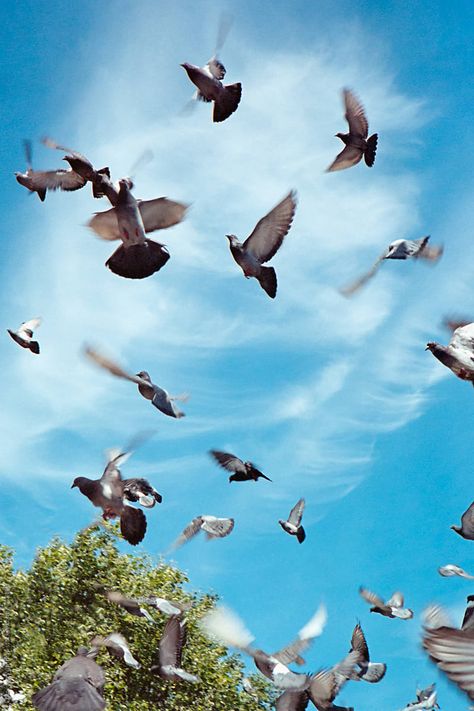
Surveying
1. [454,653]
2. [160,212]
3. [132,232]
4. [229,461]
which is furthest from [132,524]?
[454,653]

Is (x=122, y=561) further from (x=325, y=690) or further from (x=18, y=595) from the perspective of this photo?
(x=325, y=690)

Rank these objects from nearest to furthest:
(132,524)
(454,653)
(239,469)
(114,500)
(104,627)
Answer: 1. (454,653)
2. (132,524)
3. (114,500)
4. (239,469)
5. (104,627)

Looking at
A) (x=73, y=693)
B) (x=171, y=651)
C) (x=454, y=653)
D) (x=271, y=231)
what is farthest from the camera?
(x=171, y=651)

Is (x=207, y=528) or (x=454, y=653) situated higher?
(x=207, y=528)

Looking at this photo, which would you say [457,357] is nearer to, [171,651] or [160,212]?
[160,212]

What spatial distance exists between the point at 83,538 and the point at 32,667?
4.22m

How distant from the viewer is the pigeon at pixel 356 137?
10215mm

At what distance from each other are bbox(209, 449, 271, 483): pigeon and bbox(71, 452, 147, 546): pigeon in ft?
9.35

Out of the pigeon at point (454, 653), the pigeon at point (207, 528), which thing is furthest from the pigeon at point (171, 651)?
the pigeon at point (454, 653)

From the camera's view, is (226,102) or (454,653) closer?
(454,653)

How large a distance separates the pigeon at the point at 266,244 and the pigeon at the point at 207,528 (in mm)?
3610

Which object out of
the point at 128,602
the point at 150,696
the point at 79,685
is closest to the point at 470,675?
the point at 79,685

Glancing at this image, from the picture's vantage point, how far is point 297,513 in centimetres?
1210

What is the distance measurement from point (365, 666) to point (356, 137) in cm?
598
